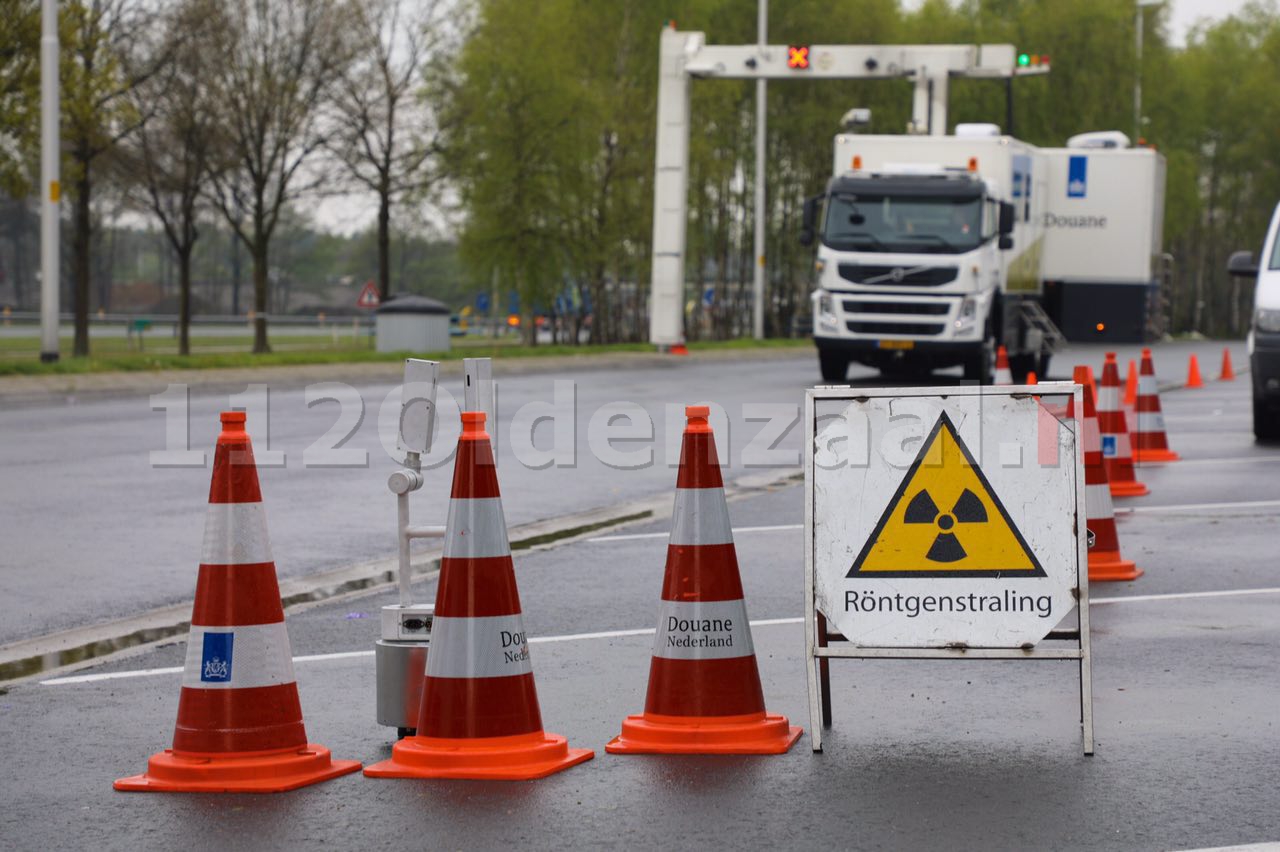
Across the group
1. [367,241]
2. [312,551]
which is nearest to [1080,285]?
[312,551]

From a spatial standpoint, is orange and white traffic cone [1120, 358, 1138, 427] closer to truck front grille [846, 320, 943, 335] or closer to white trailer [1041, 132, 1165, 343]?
truck front grille [846, 320, 943, 335]

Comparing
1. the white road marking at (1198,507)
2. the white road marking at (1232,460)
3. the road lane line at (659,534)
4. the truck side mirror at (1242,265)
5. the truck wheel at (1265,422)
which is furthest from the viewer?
the truck wheel at (1265,422)

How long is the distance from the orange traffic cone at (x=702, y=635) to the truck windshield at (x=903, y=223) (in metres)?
21.8

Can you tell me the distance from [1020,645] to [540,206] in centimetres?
4596

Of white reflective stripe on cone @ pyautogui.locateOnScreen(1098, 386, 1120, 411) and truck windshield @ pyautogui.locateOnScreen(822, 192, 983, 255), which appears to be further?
truck windshield @ pyautogui.locateOnScreen(822, 192, 983, 255)

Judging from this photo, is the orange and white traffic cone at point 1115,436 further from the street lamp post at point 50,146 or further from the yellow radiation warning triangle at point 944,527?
the street lamp post at point 50,146

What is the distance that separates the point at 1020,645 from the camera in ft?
20.5

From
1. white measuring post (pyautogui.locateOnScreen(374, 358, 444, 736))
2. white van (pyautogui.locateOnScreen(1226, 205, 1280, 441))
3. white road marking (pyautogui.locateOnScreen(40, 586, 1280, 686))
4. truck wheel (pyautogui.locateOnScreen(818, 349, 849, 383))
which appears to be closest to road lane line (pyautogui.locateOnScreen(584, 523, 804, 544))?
white road marking (pyautogui.locateOnScreen(40, 586, 1280, 686))

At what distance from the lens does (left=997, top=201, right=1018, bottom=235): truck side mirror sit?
2797 cm

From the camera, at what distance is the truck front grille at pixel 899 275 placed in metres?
27.7

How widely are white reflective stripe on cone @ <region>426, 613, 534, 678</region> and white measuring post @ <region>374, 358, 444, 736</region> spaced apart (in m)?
0.33

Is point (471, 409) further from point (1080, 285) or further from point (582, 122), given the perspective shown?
point (582, 122)

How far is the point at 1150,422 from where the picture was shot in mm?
17234

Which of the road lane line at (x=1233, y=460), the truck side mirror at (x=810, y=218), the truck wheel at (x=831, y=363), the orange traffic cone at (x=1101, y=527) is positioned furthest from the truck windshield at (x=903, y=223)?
the orange traffic cone at (x=1101, y=527)
